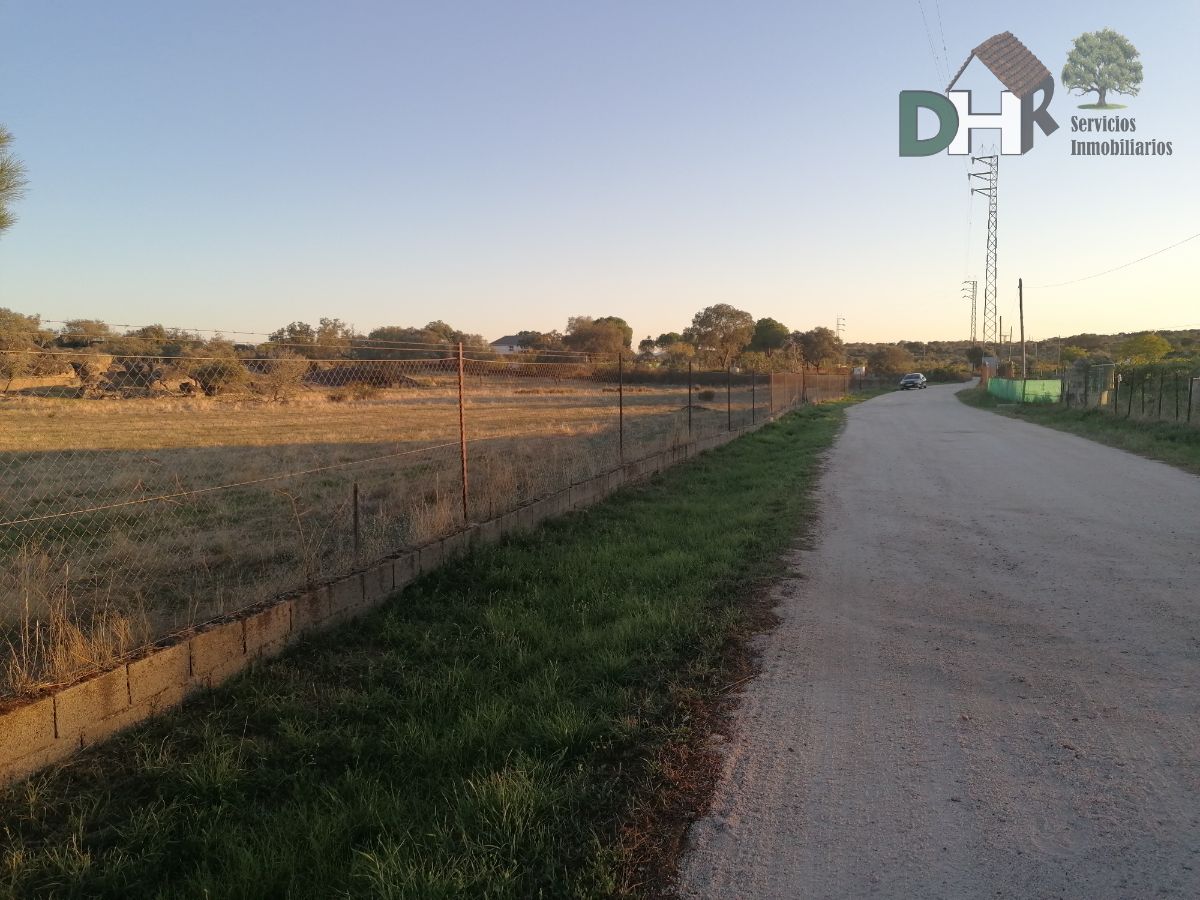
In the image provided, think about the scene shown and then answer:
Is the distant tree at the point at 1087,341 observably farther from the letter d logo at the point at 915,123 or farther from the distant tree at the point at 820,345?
the letter d logo at the point at 915,123

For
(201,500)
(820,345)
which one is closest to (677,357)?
(201,500)

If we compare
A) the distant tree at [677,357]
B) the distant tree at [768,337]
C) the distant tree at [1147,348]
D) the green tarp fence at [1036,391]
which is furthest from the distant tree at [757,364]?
the distant tree at [768,337]

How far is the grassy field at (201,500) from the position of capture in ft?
16.7

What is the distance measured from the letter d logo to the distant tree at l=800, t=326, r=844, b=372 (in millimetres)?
82922

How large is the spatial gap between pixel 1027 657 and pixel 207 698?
485 centimetres

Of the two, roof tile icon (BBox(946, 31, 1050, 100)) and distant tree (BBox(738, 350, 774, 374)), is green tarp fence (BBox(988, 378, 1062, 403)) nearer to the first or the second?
distant tree (BBox(738, 350, 774, 374))

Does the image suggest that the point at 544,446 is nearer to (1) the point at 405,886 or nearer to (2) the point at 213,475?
(2) the point at 213,475

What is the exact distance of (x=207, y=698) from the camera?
4.31 metres

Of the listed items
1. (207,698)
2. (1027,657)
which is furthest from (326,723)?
(1027,657)

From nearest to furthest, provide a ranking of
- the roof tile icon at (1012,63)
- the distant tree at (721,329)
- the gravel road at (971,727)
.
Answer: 1. the gravel road at (971,727)
2. the roof tile icon at (1012,63)
3. the distant tree at (721,329)

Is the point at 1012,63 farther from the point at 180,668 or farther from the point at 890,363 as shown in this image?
the point at 890,363

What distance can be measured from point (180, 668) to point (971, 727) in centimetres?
415

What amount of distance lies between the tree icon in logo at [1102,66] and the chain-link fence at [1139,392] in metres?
7.97

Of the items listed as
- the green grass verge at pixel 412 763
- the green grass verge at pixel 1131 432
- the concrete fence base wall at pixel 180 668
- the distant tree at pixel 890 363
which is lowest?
the green grass verge at pixel 412 763
